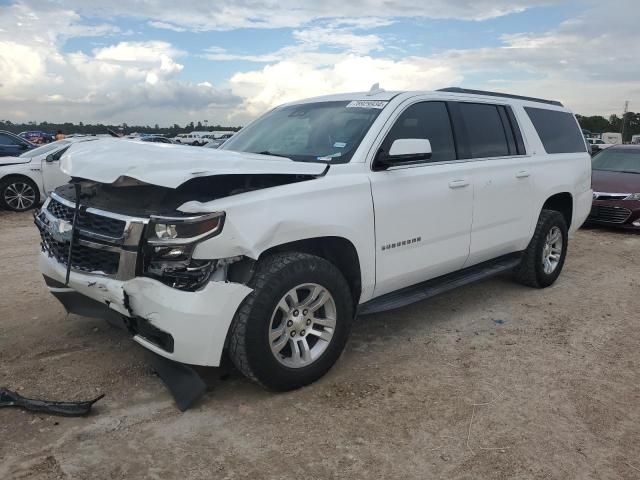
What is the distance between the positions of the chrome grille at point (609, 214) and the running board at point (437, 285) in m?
5.03

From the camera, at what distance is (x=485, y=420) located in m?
3.14

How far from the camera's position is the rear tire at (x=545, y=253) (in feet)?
17.8

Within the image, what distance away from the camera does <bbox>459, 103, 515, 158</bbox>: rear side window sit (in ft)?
15.2

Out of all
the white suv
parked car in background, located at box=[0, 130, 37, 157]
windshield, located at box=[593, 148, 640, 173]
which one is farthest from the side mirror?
parked car in background, located at box=[0, 130, 37, 157]

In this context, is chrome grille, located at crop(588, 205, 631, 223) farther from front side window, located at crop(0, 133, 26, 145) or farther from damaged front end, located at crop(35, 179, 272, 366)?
front side window, located at crop(0, 133, 26, 145)

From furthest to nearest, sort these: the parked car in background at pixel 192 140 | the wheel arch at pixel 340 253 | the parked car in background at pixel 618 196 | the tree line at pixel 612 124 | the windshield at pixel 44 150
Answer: the tree line at pixel 612 124 → the parked car in background at pixel 192 140 → the windshield at pixel 44 150 → the parked car in background at pixel 618 196 → the wheel arch at pixel 340 253

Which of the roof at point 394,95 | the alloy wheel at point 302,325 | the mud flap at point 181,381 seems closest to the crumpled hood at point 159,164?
the alloy wheel at point 302,325

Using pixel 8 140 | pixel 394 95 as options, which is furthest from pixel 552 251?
pixel 8 140

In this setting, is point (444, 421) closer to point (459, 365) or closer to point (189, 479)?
point (459, 365)

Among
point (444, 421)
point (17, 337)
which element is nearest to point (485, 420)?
point (444, 421)

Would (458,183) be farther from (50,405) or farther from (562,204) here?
(50,405)

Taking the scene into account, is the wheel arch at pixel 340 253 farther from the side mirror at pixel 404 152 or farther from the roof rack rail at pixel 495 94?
the roof rack rail at pixel 495 94

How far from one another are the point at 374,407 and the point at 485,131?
2750mm

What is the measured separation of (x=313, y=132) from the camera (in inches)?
164
